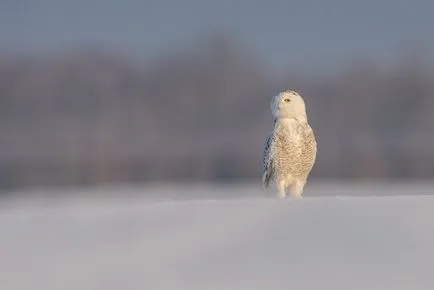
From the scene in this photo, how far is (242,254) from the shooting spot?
3.29 m

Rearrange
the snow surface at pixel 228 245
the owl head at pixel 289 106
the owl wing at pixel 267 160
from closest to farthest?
the snow surface at pixel 228 245, the owl head at pixel 289 106, the owl wing at pixel 267 160

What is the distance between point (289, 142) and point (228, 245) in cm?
166

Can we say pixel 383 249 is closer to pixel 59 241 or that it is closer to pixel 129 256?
pixel 129 256

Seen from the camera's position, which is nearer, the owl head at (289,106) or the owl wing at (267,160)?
the owl head at (289,106)

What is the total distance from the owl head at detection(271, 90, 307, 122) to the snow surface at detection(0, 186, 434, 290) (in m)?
1.18

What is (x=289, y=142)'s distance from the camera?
4.95m

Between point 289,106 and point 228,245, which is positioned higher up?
point 289,106

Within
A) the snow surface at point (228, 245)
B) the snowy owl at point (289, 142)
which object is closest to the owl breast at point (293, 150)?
the snowy owl at point (289, 142)

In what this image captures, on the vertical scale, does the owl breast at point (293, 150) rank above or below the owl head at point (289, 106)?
below

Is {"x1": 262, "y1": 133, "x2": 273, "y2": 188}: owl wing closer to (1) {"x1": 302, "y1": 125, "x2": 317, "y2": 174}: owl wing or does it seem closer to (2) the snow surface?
(1) {"x1": 302, "y1": 125, "x2": 317, "y2": 174}: owl wing

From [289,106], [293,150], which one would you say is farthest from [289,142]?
[289,106]

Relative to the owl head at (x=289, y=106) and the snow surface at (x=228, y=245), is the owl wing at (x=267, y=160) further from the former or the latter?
the snow surface at (x=228, y=245)

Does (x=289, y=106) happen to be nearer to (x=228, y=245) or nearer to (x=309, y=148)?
(x=309, y=148)

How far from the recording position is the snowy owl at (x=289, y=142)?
495 centimetres
